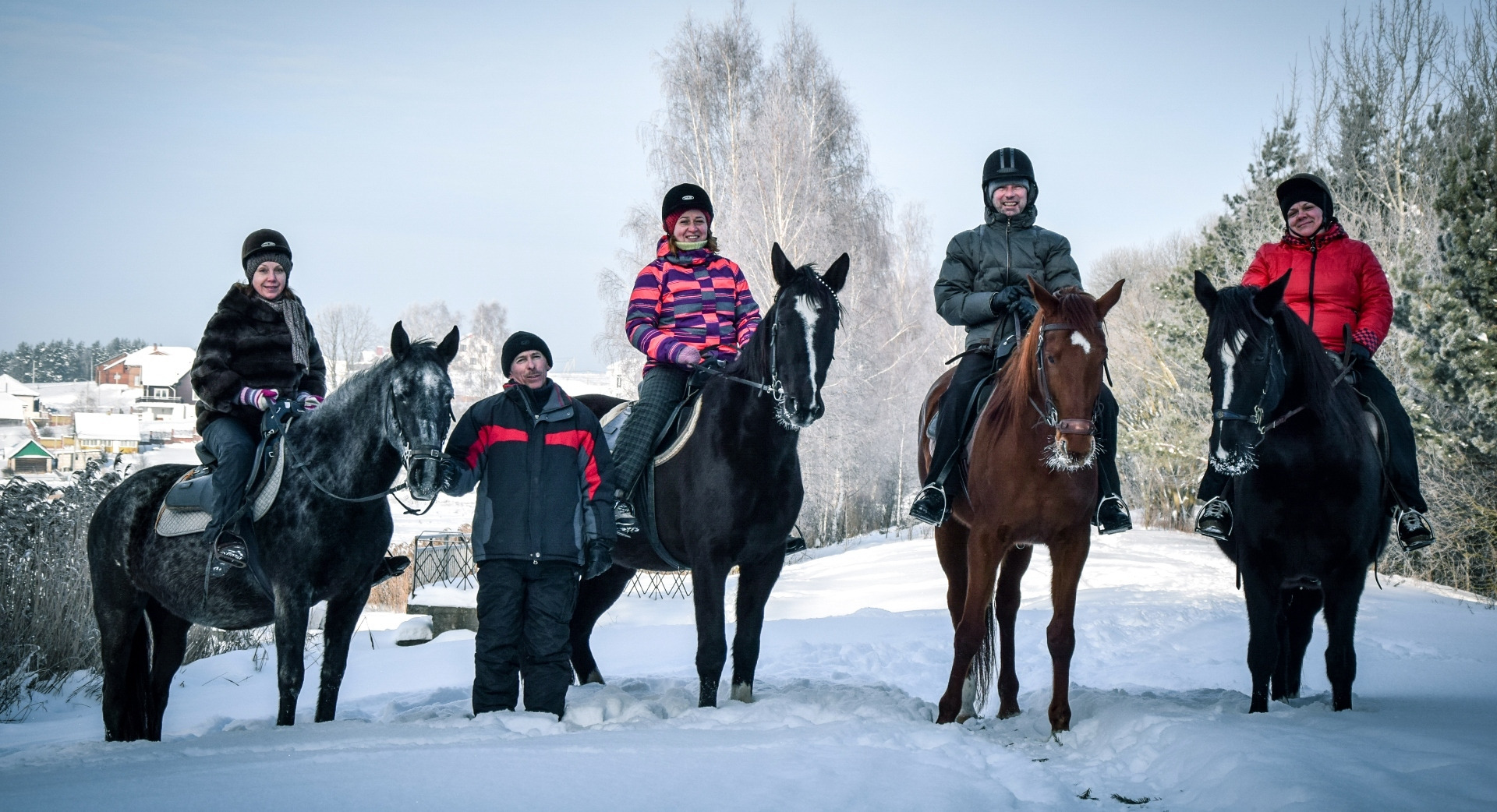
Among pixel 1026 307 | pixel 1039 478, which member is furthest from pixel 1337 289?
pixel 1039 478

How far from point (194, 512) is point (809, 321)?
3.51 metres

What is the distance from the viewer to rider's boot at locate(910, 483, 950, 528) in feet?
17.2

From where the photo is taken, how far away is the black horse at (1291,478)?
4.50 meters

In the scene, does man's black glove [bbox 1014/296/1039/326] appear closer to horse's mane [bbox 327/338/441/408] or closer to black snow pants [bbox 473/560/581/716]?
black snow pants [bbox 473/560/581/716]

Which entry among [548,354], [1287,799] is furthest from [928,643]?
[1287,799]

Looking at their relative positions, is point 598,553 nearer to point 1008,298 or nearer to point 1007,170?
point 1008,298

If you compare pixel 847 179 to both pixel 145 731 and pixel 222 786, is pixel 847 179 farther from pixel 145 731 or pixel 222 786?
pixel 222 786

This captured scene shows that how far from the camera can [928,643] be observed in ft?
27.5

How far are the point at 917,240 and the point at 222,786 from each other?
3539 centimetres

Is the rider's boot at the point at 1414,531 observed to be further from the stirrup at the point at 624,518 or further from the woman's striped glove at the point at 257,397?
the woman's striped glove at the point at 257,397

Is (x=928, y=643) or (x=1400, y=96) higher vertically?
(x=1400, y=96)

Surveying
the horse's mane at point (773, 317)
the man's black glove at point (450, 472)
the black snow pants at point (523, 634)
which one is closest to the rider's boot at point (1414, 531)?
the horse's mane at point (773, 317)

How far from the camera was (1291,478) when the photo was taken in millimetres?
4598

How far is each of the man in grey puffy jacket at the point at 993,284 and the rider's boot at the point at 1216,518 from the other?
550 millimetres
